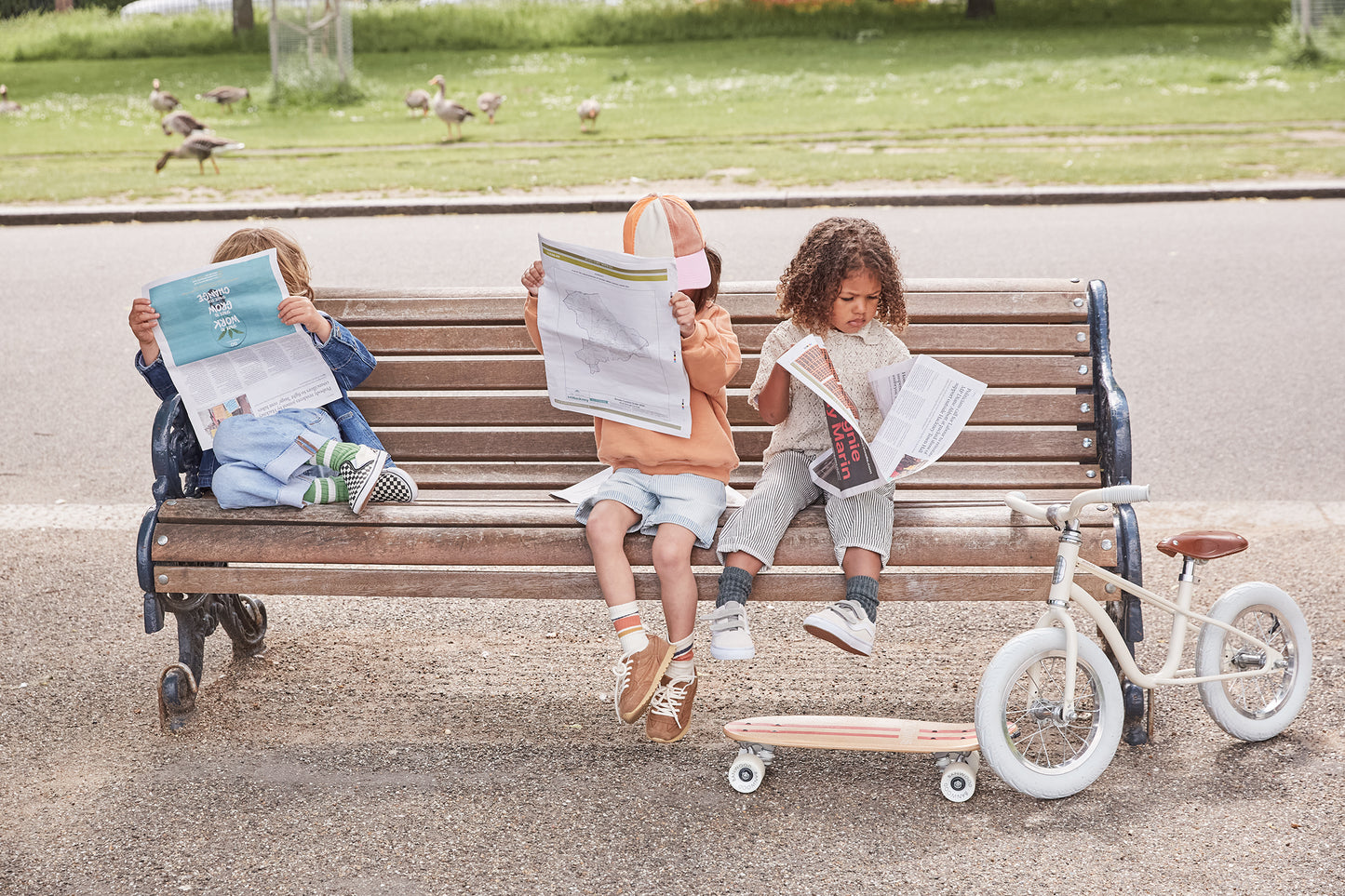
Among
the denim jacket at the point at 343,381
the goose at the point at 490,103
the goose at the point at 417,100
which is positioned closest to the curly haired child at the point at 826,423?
the denim jacket at the point at 343,381

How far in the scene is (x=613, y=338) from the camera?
10.5 feet

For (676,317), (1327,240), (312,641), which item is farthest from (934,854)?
(1327,240)

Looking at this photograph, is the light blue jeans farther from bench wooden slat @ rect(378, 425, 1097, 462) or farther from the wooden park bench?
bench wooden slat @ rect(378, 425, 1097, 462)

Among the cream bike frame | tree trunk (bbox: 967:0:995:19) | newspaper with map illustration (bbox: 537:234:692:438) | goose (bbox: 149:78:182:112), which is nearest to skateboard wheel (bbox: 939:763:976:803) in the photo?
the cream bike frame

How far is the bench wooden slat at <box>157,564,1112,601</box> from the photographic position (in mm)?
3070

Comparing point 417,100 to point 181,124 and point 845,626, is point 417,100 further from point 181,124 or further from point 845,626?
point 845,626

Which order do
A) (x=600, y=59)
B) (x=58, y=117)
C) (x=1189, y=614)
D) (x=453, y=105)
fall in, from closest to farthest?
(x=1189, y=614)
(x=453, y=105)
(x=58, y=117)
(x=600, y=59)

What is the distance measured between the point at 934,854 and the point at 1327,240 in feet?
24.1

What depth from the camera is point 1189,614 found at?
3057 mm

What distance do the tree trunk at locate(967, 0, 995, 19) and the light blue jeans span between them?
94.1 feet

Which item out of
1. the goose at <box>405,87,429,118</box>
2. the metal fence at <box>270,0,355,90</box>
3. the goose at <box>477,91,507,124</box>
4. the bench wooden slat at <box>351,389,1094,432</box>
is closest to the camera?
the bench wooden slat at <box>351,389,1094,432</box>

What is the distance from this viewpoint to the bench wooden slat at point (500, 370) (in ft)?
12.0

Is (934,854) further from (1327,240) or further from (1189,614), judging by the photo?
(1327,240)

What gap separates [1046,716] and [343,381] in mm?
2021
